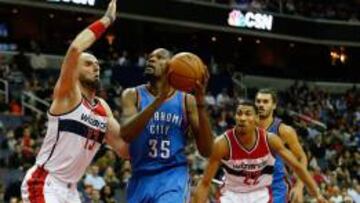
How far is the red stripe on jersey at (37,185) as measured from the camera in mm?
6637

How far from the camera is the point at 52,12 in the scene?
30859 millimetres

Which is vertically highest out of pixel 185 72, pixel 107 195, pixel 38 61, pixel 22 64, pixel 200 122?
pixel 38 61

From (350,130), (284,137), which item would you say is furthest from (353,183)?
(284,137)

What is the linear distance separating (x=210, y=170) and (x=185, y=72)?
2.16m

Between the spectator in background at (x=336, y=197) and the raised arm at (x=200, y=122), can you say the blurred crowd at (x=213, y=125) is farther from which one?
the raised arm at (x=200, y=122)

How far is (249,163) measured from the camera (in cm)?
879

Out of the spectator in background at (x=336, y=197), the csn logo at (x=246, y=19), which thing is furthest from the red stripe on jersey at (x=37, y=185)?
the csn logo at (x=246, y=19)

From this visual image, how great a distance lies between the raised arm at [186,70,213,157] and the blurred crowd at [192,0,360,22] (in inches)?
1013

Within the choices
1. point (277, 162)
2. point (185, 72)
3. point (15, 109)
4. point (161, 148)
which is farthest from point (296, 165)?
point (15, 109)

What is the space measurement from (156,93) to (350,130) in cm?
2263

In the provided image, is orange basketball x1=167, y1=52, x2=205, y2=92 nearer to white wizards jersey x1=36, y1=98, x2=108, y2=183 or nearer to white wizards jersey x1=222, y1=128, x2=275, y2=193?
white wizards jersey x1=36, y1=98, x2=108, y2=183

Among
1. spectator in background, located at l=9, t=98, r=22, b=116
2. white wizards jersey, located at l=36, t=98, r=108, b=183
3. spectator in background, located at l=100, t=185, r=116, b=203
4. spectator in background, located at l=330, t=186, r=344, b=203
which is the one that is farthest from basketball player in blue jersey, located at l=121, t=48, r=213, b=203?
spectator in background, located at l=9, t=98, r=22, b=116

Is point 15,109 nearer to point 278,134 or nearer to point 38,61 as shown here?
point 38,61

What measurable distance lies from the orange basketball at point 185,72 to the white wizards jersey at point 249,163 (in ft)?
7.46
